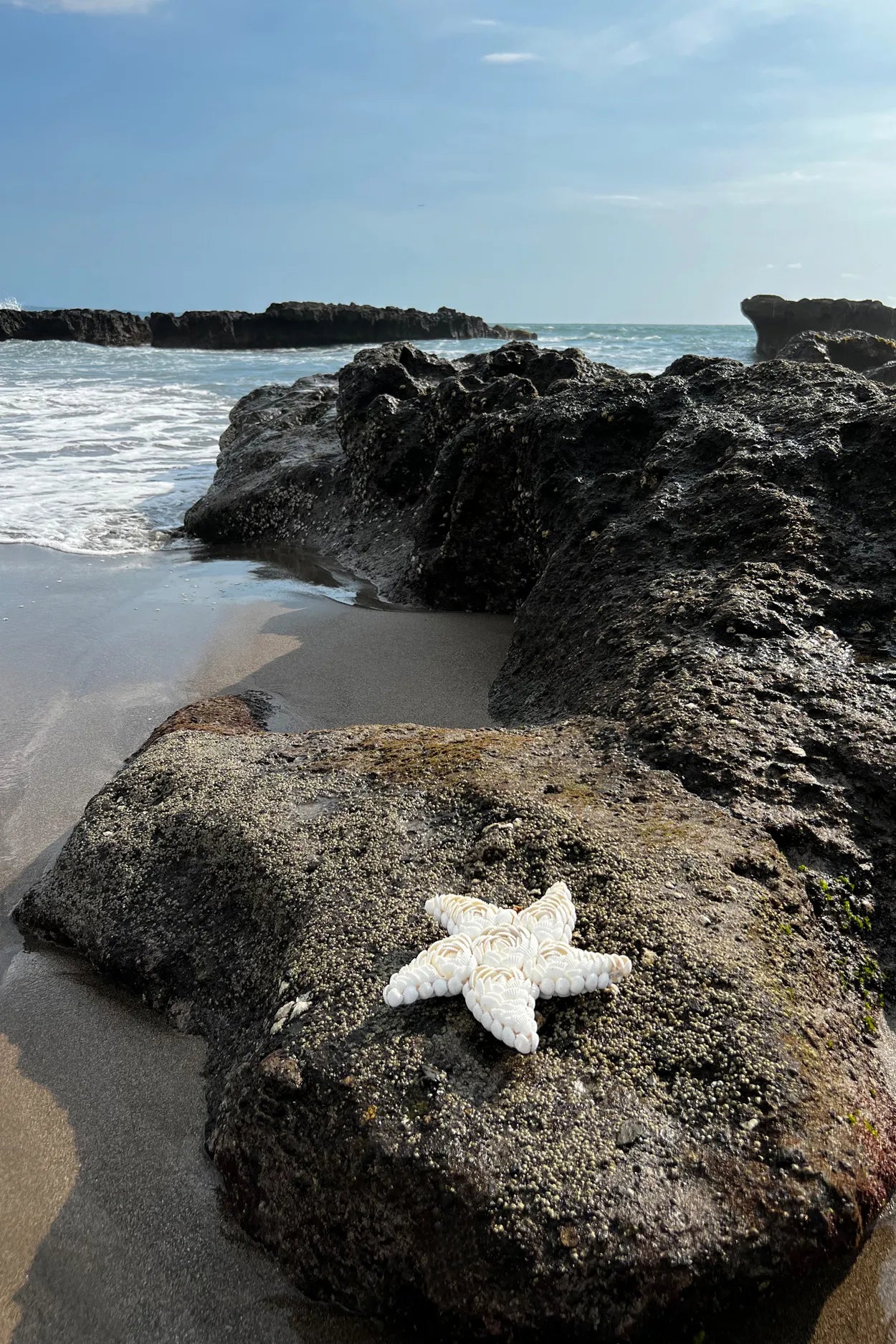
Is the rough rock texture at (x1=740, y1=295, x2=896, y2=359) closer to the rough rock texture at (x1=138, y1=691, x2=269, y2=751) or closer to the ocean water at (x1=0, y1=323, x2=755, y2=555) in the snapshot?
the ocean water at (x1=0, y1=323, x2=755, y2=555)

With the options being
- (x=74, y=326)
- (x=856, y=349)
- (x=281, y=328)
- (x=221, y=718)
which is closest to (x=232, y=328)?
(x=281, y=328)

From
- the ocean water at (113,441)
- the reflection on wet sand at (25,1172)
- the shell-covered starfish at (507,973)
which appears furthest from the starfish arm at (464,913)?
the ocean water at (113,441)

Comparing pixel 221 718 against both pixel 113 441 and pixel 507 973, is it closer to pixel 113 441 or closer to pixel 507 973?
pixel 507 973

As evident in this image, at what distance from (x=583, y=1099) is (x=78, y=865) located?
1851mm

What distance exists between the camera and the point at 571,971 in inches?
69.9

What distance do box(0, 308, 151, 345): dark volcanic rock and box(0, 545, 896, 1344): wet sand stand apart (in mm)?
45348

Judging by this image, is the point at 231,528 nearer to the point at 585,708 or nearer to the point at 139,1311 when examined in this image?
the point at 585,708

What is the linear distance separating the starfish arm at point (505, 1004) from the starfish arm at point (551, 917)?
14cm

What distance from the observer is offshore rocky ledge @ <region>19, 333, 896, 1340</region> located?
61.2 inches

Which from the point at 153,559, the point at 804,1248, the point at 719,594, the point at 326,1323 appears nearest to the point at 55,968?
Result: the point at 326,1323

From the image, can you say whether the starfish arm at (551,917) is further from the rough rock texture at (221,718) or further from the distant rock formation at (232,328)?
the distant rock formation at (232,328)

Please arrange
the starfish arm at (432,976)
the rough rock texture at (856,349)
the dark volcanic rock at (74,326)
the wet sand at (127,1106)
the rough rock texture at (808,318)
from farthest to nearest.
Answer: the dark volcanic rock at (74,326) < the rough rock texture at (808,318) < the rough rock texture at (856,349) < the starfish arm at (432,976) < the wet sand at (127,1106)

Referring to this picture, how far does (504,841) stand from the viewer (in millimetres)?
2295

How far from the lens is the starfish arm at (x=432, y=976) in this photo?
179cm
